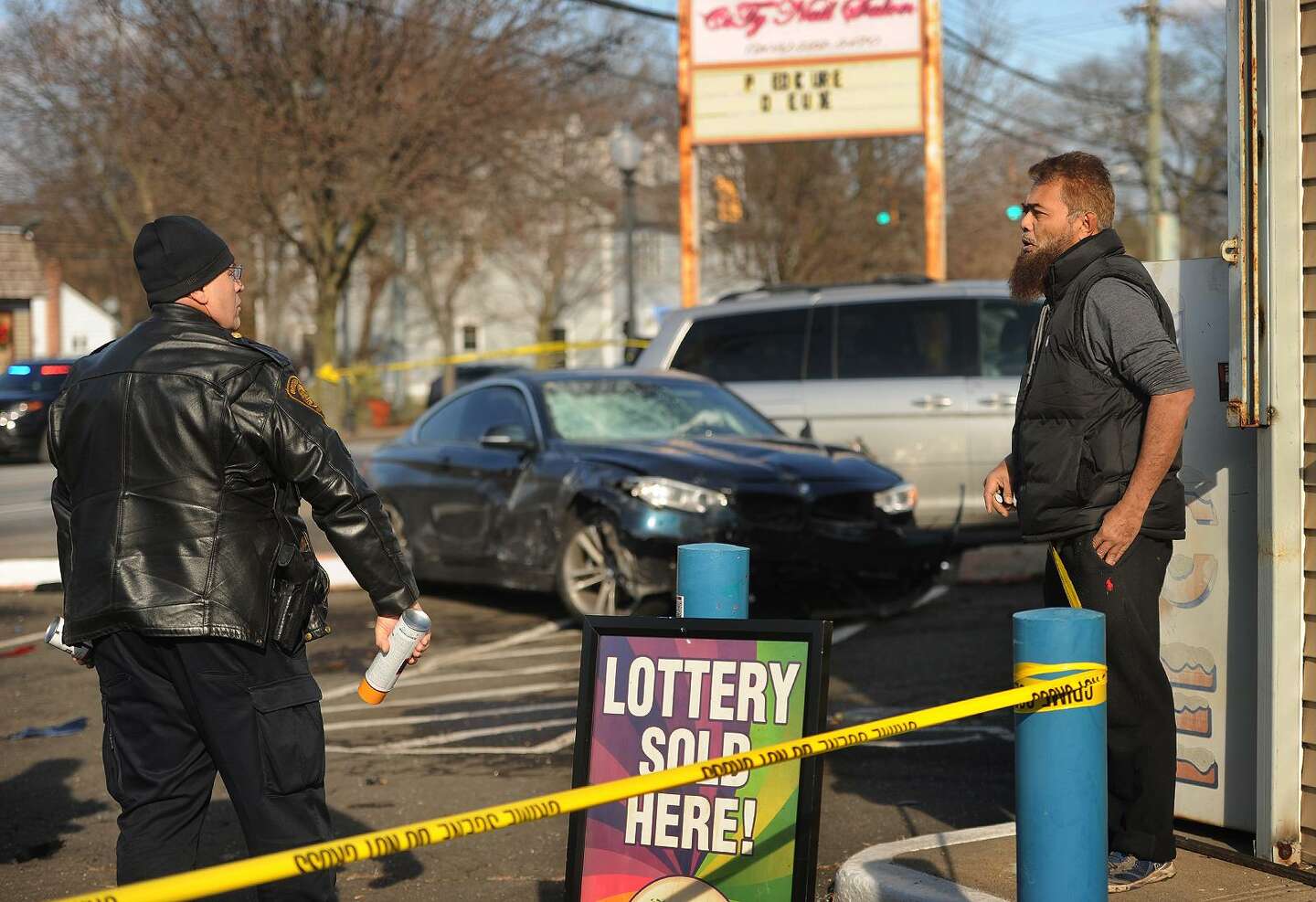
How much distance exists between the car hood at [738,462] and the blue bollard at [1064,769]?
5.79 meters

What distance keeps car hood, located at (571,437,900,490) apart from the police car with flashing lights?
55.6 ft

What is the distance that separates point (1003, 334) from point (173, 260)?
857 cm

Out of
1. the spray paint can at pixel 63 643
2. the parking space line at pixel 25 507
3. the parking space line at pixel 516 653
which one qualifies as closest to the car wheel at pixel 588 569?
the parking space line at pixel 516 653

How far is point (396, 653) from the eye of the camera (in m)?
3.64

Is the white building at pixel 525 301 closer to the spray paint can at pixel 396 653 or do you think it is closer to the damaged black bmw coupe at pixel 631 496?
the damaged black bmw coupe at pixel 631 496

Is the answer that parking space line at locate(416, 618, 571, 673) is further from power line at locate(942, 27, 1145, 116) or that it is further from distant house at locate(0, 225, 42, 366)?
distant house at locate(0, 225, 42, 366)

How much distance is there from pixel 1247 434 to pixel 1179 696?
31.6 inches

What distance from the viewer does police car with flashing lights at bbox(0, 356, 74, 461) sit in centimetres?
2459

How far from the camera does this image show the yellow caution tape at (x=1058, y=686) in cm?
308

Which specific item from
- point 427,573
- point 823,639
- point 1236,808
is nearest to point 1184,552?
point 1236,808

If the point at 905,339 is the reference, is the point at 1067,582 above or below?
below

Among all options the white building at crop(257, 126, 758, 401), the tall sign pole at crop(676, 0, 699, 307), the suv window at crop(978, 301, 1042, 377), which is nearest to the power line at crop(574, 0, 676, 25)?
the tall sign pole at crop(676, 0, 699, 307)

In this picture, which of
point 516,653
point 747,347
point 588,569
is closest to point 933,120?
point 747,347

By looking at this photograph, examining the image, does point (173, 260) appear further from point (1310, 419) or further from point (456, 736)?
point (456, 736)
